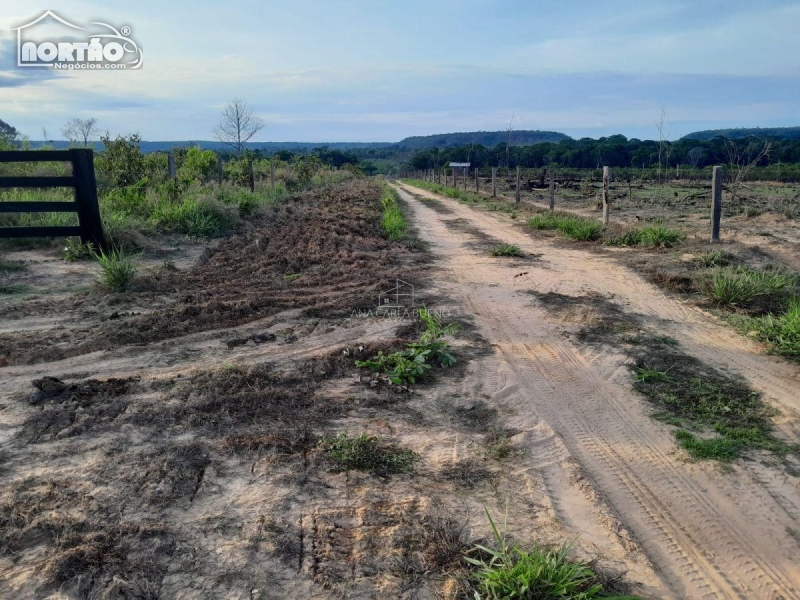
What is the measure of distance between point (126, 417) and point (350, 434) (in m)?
1.45

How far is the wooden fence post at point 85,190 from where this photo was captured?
26.9 feet

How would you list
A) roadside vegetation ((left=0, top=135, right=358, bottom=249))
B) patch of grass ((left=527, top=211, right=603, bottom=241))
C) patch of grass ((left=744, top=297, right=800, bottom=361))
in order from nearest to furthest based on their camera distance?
patch of grass ((left=744, top=297, right=800, bottom=361)) → roadside vegetation ((left=0, top=135, right=358, bottom=249)) → patch of grass ((left=527, top=211, right=603, bottom=241))

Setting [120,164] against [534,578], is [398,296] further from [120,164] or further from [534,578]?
[120,164]

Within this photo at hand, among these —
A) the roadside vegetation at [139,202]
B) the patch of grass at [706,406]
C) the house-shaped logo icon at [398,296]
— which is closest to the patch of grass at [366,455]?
the patch of grass at [706,406]

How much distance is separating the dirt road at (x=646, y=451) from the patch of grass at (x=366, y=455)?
800mm

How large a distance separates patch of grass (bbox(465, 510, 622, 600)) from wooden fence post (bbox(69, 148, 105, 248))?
26.0ft

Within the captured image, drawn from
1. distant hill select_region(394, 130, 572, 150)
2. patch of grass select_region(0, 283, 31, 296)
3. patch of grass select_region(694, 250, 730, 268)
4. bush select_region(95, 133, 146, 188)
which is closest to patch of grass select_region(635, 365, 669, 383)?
patch of grass select_region(694, 250, 730, 268)

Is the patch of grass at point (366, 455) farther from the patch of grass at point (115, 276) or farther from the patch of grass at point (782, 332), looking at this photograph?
the patch of grass at point (115, 276)

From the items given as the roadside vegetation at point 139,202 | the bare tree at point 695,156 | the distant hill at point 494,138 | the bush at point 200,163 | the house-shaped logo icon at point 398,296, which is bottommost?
the house-shaped logo icon at point 398,296

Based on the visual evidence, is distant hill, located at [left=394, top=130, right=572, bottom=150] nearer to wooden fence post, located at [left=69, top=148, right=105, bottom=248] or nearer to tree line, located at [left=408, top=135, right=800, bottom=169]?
tree line, located at [left=408, top=135, right=800, bottom=169]

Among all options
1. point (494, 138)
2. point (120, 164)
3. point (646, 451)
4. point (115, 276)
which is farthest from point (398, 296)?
point (494, 138)

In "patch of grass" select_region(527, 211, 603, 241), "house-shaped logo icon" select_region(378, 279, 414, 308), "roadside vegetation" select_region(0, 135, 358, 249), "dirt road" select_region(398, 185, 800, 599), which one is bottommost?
"dirt road" select_region(398, 185, 800, 599)

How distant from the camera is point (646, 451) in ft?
11.6

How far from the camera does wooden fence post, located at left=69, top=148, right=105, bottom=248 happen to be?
26.9 ft
